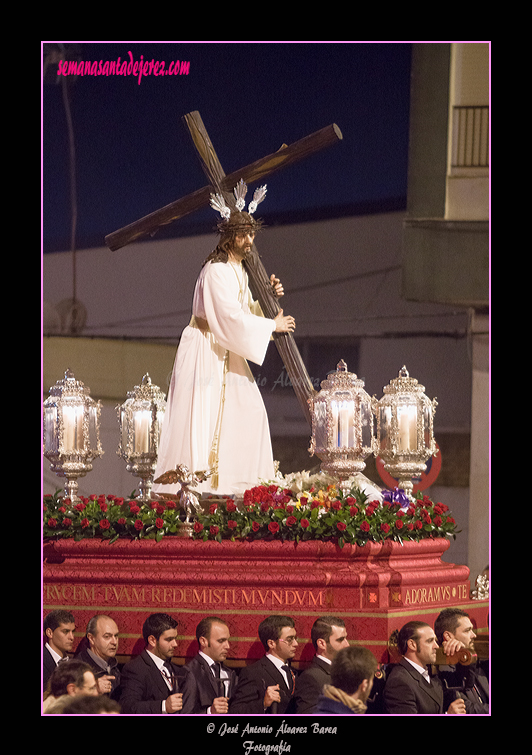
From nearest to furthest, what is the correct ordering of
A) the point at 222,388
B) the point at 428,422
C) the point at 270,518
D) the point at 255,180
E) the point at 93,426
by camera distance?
the point at 270,518
the point at 222,388
the point at 428,422
the point at 93,426
the point at 255,180

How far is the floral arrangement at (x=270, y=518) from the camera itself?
833 cm

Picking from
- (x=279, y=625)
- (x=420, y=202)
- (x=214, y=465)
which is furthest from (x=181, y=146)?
(x=279, y=625)

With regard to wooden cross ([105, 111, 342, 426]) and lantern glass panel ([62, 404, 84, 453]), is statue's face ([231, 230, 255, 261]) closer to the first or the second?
wooden cross ([105, 111, 342, 426])

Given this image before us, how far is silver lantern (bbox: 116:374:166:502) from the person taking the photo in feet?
34.8

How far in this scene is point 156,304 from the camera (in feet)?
39.2

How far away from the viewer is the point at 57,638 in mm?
8289

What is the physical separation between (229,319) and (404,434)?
180 centimetres

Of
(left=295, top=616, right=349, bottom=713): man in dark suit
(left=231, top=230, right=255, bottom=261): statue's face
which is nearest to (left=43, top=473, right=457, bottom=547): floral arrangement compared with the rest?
(left=295, top=616, right=349, bottom=713): man in dark suit

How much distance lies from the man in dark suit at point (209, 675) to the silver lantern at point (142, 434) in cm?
276

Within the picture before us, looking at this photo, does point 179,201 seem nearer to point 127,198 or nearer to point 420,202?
point 127,198

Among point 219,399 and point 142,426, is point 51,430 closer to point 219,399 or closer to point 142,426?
point 142,426

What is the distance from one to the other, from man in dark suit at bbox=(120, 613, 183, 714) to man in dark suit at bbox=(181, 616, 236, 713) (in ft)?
0.30

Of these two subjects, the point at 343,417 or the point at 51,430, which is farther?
the point at 51,430

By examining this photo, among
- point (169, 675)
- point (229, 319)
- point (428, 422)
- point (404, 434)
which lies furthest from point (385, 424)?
point (169, 675)
